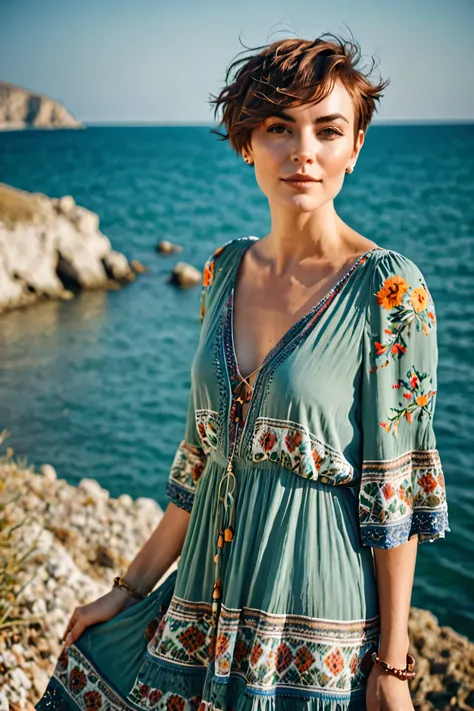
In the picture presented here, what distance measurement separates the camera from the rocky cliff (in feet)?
129

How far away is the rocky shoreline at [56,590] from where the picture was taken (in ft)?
9.36

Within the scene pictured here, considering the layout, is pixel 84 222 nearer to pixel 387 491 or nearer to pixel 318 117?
pixel 318 117

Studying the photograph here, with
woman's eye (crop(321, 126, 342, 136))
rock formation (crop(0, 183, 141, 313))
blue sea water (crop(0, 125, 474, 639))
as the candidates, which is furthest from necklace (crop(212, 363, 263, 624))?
rock formation (crop(0, 183, 141, 313))

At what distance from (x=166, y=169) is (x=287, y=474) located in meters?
42.3

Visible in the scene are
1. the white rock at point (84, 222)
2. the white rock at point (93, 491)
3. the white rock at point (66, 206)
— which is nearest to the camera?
the white rock at point (93, 491)

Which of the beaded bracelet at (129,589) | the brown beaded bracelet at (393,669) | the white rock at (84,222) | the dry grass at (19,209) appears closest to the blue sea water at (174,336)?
the white rock at (84,222)

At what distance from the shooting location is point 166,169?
42.5 metres

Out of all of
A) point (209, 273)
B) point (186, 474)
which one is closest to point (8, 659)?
point (186, 474)

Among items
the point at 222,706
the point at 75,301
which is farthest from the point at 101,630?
the point at 75,301

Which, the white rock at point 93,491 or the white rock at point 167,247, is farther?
the white rock at point 167,247

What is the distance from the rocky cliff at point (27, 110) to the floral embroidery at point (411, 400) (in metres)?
38.0

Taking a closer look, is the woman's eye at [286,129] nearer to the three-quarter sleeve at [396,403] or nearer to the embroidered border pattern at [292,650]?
the three-quarter sleeve at [396,403]

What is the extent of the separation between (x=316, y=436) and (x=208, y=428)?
28 centimetres

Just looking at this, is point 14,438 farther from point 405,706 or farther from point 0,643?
point 405,706
